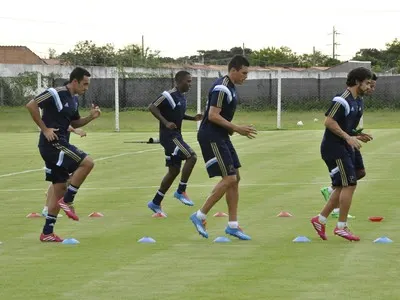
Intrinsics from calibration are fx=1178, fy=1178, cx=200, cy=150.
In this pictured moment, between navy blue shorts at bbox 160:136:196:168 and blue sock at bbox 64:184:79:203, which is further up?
navy blue shorts at bbox 160:136:196:168

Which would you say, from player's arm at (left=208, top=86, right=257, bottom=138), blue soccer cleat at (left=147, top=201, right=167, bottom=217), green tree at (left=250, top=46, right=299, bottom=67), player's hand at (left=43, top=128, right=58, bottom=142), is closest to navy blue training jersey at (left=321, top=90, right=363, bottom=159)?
player's arm at (left=208, top=86, right=257, bottom=138)

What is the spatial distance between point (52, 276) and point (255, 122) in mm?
39723

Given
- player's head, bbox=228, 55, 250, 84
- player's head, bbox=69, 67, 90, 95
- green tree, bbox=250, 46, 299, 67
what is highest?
player's head, bbox=228, 55, 250, 84

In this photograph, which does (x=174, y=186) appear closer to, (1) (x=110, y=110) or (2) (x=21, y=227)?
(2) (x=21, y=227)

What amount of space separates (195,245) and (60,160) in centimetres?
193

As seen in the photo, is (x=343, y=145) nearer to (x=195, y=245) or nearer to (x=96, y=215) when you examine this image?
(x=195, y=245)

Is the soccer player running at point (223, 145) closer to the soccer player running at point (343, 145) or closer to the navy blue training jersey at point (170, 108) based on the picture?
the soccer player running at point (343, 145)

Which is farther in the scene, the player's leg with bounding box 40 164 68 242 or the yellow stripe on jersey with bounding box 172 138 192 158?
the yellow stripe on jersey with bounding box 172 138 192 158

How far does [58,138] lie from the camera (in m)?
13.5

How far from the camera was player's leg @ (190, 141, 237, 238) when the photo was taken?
1320 cm

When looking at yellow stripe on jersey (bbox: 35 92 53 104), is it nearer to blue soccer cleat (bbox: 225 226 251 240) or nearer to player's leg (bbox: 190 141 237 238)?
player's leg (bbox: 190 141 237 238)

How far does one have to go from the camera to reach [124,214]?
628 inches

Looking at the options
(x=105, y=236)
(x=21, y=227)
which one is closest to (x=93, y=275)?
(x=105, y=236)

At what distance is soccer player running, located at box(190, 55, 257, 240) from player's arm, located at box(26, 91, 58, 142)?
5.58 feet
